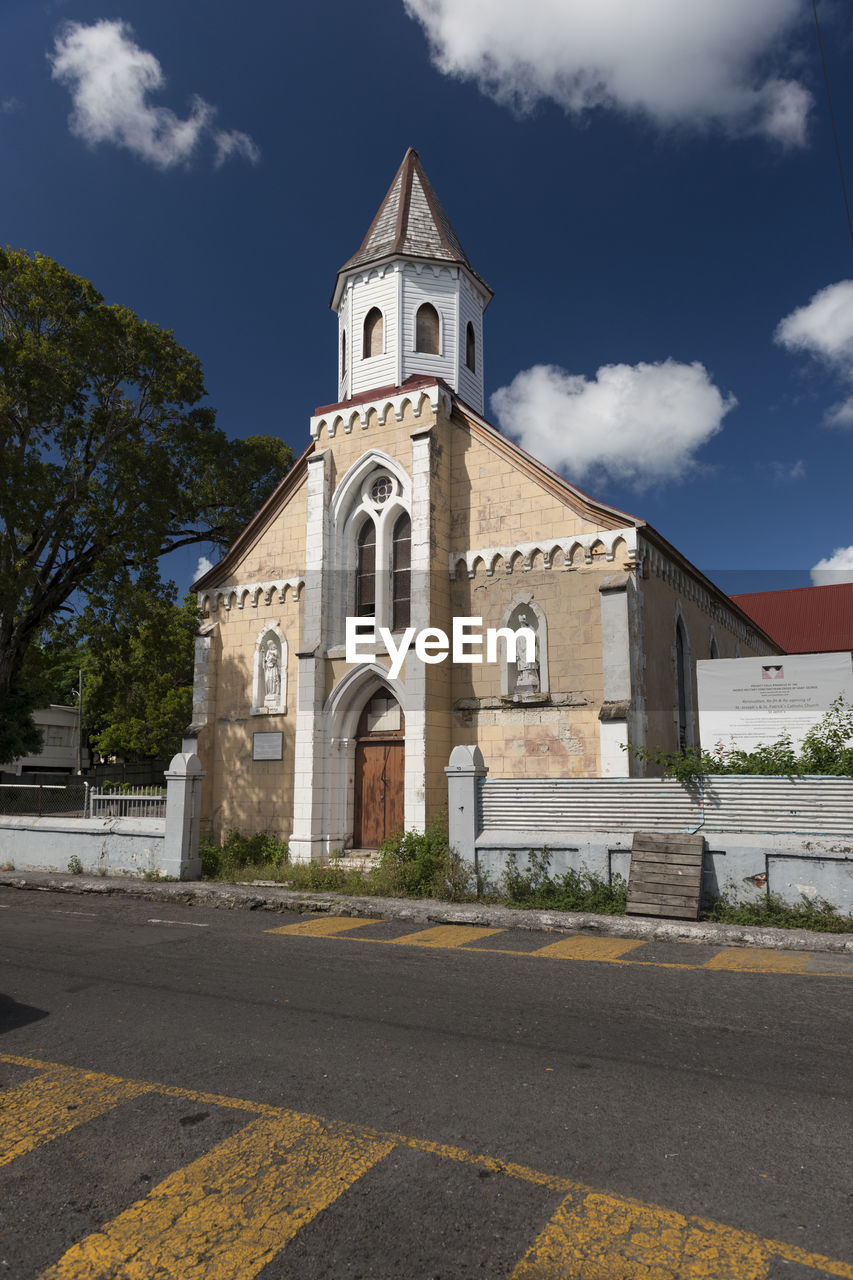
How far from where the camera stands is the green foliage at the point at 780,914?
9609 millimetres

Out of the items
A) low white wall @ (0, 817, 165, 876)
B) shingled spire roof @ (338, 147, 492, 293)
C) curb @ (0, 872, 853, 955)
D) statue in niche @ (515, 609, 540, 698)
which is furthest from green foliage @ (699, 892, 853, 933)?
shingled spire roof @ (338, 147, 492, 293)

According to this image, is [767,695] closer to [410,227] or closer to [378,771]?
[378,771]

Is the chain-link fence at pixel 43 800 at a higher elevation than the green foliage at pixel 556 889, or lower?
higher

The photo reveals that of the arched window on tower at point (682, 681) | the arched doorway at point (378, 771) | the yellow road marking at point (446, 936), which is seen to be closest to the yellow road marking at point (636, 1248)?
the yellow road marking at point (446, 936)

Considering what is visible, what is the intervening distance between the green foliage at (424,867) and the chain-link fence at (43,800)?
6.41m

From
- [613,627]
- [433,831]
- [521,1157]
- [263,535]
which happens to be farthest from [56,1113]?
[263,535]

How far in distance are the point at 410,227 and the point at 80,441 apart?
31.5ft

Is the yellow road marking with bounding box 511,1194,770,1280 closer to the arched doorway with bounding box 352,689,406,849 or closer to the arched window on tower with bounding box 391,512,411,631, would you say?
the arched doorway with bounding box 352,689,406,849

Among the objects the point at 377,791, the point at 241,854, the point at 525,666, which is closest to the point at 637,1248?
the point at 525,666

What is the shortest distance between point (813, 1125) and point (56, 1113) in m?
3.89

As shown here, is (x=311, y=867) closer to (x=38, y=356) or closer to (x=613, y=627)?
(x=613, y=627)

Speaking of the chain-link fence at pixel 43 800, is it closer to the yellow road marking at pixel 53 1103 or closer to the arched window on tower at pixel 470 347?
the yellow road marking at pixel 53 1103

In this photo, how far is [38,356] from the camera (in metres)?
18.6

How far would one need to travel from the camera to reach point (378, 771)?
16.9 m
